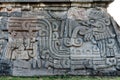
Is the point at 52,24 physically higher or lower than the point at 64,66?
higher

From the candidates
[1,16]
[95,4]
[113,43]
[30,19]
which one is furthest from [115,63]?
[1,16]

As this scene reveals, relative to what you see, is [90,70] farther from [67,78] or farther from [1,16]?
[1,16]

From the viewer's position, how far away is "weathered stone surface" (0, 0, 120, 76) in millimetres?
7516

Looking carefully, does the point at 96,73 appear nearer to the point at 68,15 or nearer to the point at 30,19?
the point at 68,15

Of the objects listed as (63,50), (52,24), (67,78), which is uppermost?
(52,24)

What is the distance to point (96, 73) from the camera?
7461 mm

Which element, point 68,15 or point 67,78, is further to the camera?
point 68,15

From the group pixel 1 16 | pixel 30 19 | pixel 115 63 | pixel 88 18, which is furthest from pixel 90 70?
pixel 1 16

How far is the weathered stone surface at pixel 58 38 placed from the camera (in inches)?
296

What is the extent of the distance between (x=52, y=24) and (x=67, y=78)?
163 centimetres

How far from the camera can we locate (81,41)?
25.3ft

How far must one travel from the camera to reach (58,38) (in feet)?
25.4

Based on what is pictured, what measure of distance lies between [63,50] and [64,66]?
1.47ft

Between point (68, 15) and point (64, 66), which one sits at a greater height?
point (68, 15)
